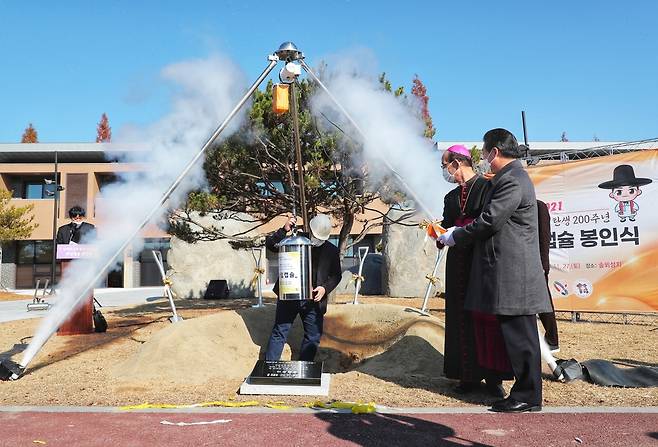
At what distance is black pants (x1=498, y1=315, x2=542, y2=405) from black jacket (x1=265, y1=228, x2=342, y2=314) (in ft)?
7.06

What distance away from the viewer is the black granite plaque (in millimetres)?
4512

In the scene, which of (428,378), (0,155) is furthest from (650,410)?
(0,155)

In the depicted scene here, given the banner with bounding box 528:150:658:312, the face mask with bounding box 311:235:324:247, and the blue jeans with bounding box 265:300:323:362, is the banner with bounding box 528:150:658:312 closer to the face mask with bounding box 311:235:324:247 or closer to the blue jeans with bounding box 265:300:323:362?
the blue jeans with bounding box 265:300:323:362

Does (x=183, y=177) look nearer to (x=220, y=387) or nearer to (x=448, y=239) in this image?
(x=220, y=387)

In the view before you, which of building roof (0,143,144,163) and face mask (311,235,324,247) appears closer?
face mask (311,235,324,247)

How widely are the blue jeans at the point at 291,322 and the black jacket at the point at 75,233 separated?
411 cm

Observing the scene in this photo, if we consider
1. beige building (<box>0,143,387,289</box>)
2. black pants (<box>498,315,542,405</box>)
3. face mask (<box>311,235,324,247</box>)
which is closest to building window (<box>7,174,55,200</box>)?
beige building (<box>0,143,387,289</box>)

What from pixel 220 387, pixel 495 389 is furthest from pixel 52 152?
pixel 495 389

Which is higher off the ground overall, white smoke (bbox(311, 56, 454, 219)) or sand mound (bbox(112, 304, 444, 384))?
white smoke (bbox(311, 56, 454, 219))

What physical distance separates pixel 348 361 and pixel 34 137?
56.9 meters

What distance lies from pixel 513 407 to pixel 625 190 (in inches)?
301

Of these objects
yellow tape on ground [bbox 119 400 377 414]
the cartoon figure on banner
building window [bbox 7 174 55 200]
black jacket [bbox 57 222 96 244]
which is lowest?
yellow tape on ground [bbox 119 400 377 414]

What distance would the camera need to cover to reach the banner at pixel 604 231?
375 inches

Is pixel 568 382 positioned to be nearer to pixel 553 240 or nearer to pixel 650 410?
pixel 650 410
